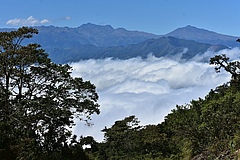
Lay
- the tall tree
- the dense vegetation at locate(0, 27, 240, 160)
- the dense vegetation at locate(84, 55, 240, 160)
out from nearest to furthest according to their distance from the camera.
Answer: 1. the dense vegetation at locate(84, 55, 240, 160)
2. the dense vegetation at locate(0, 27, 240, 160)
3. the tall tree

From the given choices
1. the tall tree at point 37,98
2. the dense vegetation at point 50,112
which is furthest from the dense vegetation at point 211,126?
the tall tree at point 37,98

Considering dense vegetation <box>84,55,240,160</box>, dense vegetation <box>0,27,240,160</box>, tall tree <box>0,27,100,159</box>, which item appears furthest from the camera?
tall tree <box>0,27,100,159</box>

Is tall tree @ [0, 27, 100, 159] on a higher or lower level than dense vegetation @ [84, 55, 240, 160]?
higher

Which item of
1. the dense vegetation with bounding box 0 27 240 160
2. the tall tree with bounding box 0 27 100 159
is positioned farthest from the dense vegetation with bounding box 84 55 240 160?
the tall tree with bounding box 0 27 100 159

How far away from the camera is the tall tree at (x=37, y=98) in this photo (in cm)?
1507

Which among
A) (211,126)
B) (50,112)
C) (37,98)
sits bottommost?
(211,126)

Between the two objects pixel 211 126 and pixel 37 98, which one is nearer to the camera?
pixel 211 126

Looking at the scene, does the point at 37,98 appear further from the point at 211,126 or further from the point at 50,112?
the point at 211,126

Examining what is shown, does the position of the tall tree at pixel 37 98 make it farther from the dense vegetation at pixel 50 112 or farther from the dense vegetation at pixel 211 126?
the dense vegetation at pixel 211 126

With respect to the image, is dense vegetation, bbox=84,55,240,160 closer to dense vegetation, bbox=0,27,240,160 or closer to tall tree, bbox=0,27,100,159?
dense vegetation, bbox=0,27,240,160

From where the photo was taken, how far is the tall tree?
15.1m

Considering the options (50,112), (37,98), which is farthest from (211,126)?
(37,98)

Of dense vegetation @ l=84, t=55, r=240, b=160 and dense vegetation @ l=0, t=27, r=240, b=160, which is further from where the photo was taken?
dense vegetation @ l=0, t=27, r=240, b=160

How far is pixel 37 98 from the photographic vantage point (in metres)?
17.0
